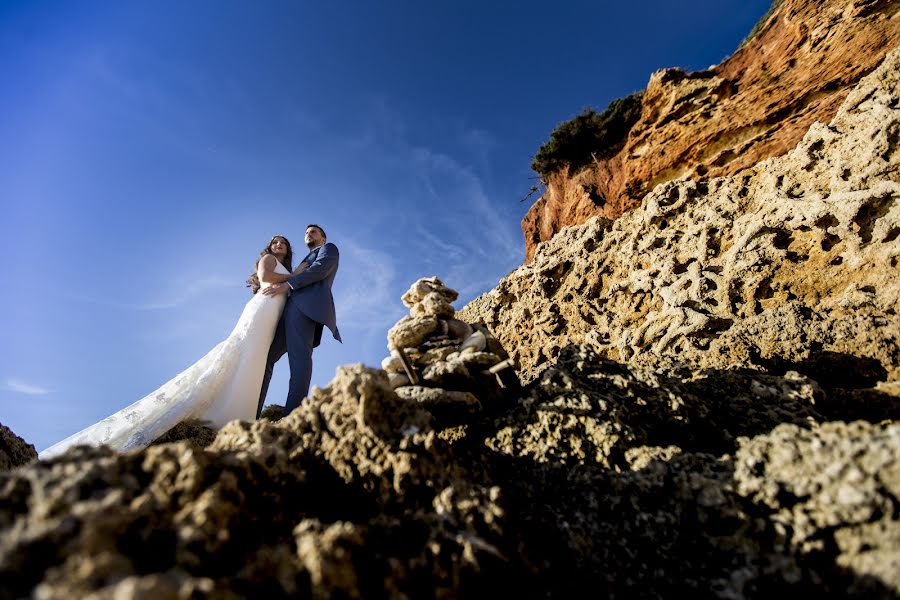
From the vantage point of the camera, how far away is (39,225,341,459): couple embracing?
15.9 ft

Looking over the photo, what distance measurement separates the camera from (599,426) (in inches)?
108

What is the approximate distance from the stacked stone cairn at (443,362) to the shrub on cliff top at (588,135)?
36.4ft

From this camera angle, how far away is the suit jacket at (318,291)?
5.25 m

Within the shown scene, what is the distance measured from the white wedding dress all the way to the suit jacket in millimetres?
598

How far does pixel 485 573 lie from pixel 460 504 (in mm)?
307

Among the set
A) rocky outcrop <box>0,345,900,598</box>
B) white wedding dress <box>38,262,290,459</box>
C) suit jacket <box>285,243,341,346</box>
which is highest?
suit jacket <box>285,243,341,346</box>

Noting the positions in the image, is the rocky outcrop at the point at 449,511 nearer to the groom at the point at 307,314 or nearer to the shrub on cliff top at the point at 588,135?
the groom at the point at 307,314

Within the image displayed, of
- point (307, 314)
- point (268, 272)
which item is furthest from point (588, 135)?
point (307, 314)

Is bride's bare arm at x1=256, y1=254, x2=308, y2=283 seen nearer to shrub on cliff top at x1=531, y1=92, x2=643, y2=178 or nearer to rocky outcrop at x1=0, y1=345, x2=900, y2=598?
rocky outcrop at x1=0, y1=345, x2=900, y2=598

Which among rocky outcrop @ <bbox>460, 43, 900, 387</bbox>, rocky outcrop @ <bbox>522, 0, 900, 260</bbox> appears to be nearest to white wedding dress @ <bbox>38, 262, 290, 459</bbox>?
rocky outcrop @ <bbox>460, 43, 900, 387</bbox>

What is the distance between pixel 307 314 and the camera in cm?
521

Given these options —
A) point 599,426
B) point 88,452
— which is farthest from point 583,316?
point 88,452

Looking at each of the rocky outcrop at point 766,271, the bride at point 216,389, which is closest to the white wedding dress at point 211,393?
the bride at point 216,389

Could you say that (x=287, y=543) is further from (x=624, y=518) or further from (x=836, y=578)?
(x=836, y=578)
